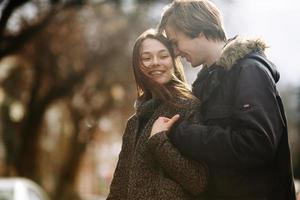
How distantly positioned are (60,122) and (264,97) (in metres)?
32.8

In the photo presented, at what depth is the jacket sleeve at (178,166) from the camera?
3.41 m

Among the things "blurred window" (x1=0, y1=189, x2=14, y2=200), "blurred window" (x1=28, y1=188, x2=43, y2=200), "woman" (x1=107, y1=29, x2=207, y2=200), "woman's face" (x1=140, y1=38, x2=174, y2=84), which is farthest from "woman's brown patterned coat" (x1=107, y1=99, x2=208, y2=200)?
"blurred window" (x1=28, y1=188, x2=43, y2=200)

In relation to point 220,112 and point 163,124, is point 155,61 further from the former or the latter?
point 220,112

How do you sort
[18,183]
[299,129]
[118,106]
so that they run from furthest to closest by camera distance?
1. [299,129]
2. [118,106]
3. [18,183]

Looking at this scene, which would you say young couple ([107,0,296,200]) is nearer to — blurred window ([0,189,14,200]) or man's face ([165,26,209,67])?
man's face ([165,26,209,67])

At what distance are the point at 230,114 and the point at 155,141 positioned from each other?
1.08 ft

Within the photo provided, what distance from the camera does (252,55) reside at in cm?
350

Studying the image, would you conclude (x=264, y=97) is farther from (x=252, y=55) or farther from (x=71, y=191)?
(x=71, y=191)

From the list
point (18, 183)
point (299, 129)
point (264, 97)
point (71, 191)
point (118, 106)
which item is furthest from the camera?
point (299, 129)

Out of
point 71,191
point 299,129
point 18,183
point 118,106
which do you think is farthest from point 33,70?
point 299,129

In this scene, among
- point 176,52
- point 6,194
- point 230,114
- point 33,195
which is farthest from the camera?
point 33,195

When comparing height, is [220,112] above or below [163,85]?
below

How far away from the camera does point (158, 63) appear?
12.1 ft

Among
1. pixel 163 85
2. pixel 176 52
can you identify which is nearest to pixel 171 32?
pixel 176 52
